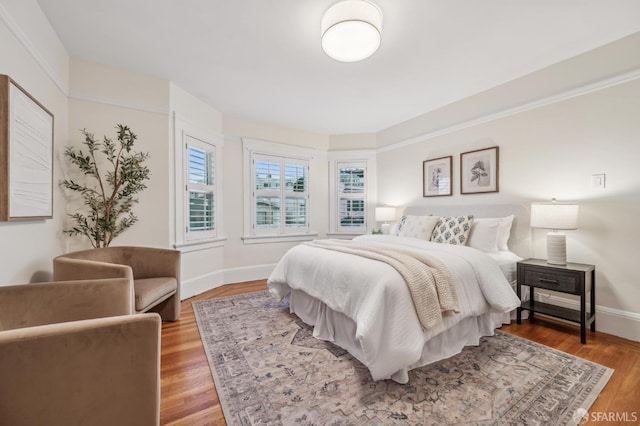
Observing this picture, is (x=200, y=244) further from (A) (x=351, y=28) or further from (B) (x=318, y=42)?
(A) (x=351, y=28)

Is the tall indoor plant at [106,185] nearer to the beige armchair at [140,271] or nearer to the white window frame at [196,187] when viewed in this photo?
the beige armchair at [140,271]

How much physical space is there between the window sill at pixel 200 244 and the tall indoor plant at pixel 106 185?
2.02 ft

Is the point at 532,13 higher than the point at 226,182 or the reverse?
higher

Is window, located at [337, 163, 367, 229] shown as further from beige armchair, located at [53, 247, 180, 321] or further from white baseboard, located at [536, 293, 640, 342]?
white baseboard, located at [536, 293, 640, 342]

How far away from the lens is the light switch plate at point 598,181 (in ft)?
8.00

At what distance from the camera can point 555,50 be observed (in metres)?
2.50

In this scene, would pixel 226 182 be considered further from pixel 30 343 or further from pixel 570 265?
pixel 570 265

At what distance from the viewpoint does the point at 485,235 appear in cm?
293

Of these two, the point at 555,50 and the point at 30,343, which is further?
the point at 555,50

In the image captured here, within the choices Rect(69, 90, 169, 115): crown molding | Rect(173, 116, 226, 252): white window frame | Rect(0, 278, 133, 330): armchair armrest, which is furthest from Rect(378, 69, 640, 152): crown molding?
Rect(0, 278, 133, 330): armchair armrest

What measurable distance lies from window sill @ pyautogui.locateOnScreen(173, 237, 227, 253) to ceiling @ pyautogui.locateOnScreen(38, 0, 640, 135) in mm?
1912

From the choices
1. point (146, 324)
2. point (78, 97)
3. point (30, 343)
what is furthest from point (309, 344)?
point (78, 97)

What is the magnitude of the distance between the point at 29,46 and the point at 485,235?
419 cm

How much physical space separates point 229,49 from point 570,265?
3.69 m
